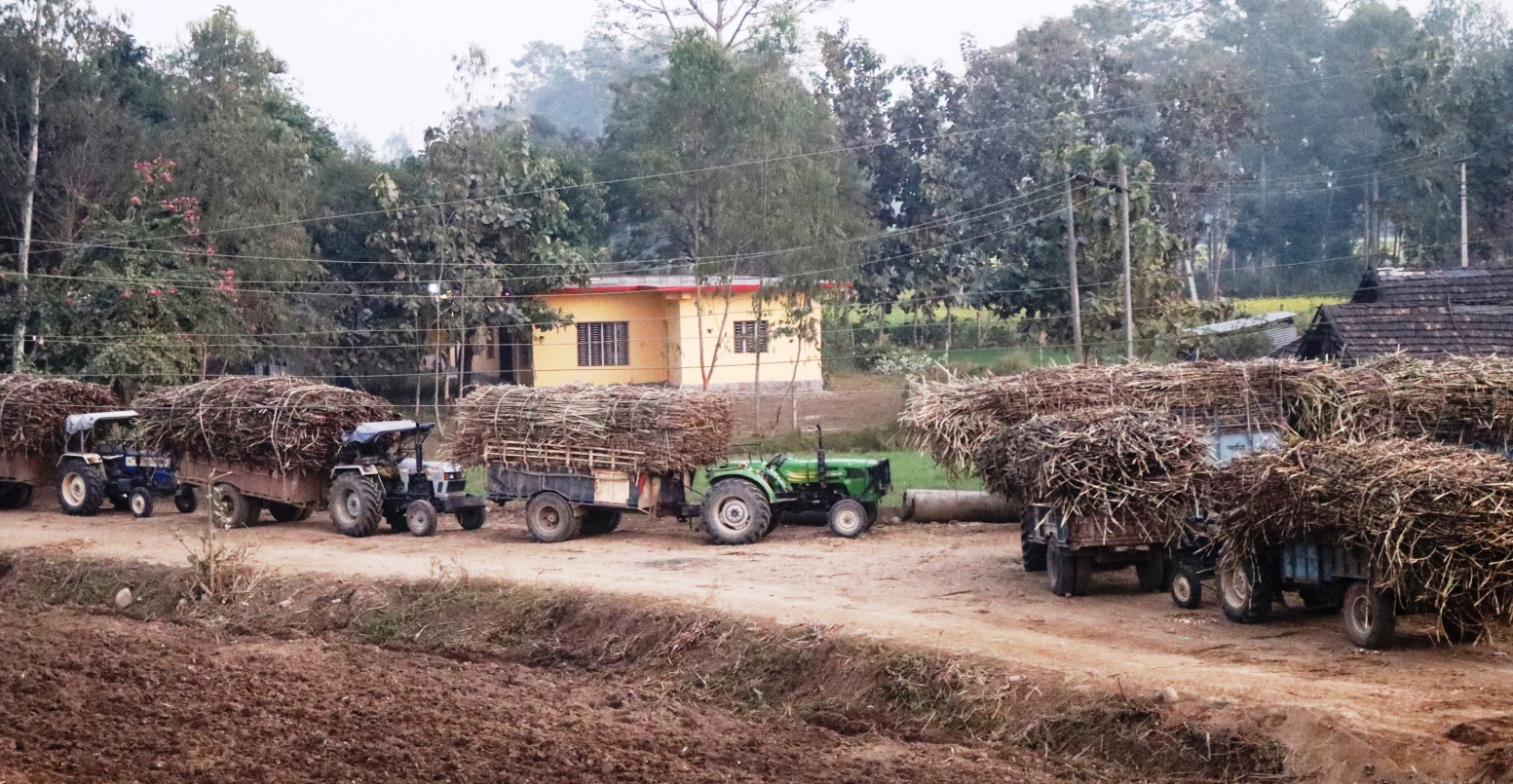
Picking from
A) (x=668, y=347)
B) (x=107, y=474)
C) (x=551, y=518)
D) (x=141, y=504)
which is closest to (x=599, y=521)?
(x=551, y=518)

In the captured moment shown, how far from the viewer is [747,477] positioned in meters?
20.8

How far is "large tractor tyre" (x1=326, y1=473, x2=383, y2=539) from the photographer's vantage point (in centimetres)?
2222

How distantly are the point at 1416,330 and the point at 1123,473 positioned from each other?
1340 centimetres

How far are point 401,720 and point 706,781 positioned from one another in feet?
10.4

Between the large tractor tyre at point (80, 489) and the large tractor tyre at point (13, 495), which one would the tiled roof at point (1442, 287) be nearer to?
the large tractor tyre at point (80, 489)

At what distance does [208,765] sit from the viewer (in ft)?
34.5

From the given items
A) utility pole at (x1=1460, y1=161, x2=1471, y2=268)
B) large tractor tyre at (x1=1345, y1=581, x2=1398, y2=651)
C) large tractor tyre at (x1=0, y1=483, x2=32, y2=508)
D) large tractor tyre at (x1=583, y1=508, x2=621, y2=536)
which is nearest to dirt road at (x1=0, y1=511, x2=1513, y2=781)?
large tractor tyre at (x1=1345, y1=581, x2=1398, y2=651)

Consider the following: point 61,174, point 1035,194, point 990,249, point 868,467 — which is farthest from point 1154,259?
point 61,174

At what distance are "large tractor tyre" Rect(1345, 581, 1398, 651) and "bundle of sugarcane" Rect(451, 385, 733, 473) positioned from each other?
1041 cm

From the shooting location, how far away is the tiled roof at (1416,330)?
25102 millimetres

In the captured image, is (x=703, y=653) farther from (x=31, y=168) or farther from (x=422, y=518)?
(x=31, y=168)

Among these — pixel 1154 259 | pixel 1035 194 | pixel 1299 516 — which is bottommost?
pixel 1299 516

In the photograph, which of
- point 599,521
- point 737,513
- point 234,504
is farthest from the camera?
point 234,504

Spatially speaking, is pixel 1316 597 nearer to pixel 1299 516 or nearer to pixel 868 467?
pixel 1299 516
